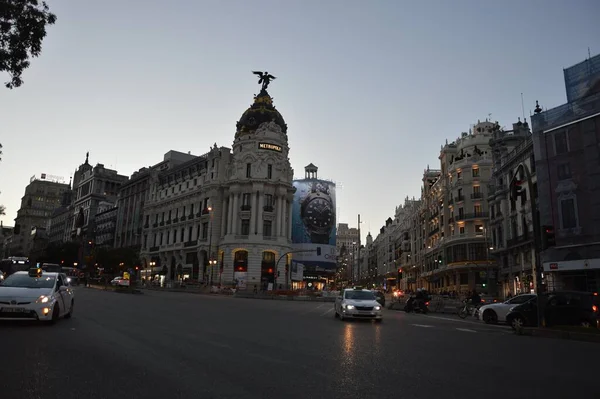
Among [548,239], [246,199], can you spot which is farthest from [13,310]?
[246,199]

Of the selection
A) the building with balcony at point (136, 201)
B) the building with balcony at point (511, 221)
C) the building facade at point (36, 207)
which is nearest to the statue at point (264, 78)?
the building with balcony at point (136, 201)

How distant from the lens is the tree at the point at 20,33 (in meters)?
11.9

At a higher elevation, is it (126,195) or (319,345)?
(126,195)

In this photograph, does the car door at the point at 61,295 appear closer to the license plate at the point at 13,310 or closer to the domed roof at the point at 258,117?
the license plate at the point at 13,310

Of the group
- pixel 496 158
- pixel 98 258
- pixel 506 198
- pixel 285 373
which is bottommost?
pixel 285 373

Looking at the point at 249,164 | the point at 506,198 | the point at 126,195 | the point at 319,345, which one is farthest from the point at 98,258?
the point at 319,345

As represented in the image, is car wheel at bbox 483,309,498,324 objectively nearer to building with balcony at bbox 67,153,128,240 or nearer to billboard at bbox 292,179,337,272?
billboard at bbox 292,179,337,272

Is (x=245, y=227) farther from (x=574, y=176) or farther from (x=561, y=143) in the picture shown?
(x=574, y=176)

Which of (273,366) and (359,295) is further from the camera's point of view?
(359,295)

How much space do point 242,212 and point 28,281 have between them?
177 ft

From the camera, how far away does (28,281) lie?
1262cm

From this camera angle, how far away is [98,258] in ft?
247

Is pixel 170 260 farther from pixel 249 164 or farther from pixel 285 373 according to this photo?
pixel 285 373

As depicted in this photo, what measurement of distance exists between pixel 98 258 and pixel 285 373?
76858 millimetres
